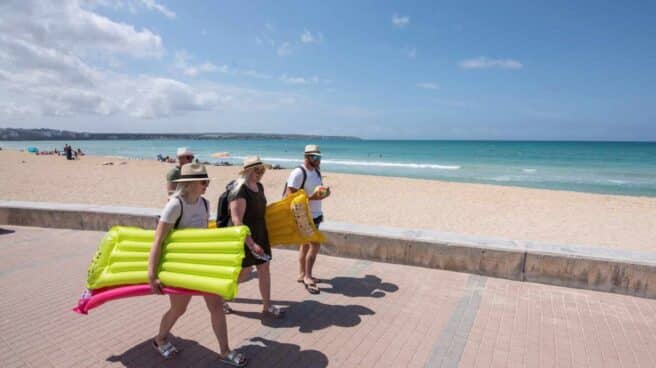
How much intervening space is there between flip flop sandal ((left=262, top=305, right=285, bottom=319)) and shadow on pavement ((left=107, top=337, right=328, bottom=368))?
1.43 feet

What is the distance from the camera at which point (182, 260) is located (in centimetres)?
262

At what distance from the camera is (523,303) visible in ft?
13.1

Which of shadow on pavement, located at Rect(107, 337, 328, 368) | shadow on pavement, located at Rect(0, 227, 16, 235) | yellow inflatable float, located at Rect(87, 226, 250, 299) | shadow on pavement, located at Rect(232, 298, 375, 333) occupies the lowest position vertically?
shadow on pavement, located at Rect(107, 337, 328, 368)

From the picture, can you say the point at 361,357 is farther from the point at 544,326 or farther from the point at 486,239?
the point at 486,239

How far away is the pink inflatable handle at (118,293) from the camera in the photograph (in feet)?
8.53

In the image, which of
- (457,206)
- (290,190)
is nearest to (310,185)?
(290,190)

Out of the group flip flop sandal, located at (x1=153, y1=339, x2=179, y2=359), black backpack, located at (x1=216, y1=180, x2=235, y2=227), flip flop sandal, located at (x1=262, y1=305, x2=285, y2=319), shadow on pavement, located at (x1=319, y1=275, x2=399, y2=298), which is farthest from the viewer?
shadow on pavement, located at (x1=319, y1=275, x2=399, y2=298)

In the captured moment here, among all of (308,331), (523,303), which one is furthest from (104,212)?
(523,303)

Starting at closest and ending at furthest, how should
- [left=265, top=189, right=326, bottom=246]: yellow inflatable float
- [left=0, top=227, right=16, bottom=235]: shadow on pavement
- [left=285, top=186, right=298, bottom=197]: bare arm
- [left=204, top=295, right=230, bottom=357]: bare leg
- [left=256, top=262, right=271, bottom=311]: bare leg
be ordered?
[left=204, top=295, right=230, bottom=357]: bare leg
[left=256, top=262, right=271, bottom=311]: bare leg
[left=265, top=189, right=326, bottom=246]: yellow inflatable float
[left=285, top=186, right=298, bottom=197]: bare arm
[left=0, top=227, right=16, bottom=235]: shadow on pavement

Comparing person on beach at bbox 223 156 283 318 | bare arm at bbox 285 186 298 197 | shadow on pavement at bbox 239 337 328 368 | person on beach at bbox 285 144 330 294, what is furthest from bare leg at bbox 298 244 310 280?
shadow on pavement at bbox 239 337 328 368

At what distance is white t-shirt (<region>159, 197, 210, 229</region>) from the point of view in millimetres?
2641

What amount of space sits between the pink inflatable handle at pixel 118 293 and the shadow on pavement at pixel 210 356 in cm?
53

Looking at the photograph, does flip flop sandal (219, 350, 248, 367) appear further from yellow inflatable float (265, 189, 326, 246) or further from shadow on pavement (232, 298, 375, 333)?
yellow inflatable float (265, 189, 326, 246)

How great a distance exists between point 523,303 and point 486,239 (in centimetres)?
115
